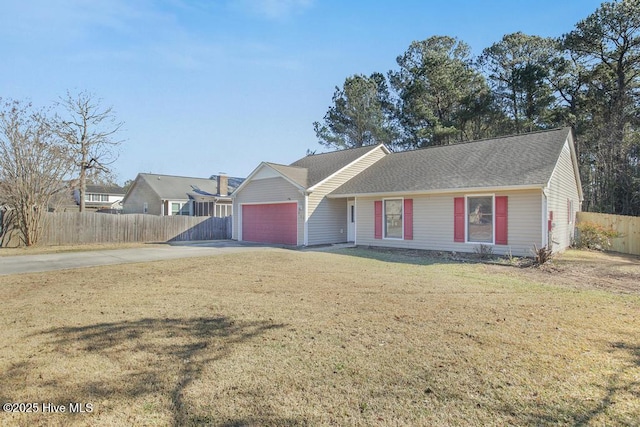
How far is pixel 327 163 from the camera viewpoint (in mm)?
19672

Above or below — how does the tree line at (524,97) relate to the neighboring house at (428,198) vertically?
above

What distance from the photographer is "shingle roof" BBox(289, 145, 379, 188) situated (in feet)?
58.3

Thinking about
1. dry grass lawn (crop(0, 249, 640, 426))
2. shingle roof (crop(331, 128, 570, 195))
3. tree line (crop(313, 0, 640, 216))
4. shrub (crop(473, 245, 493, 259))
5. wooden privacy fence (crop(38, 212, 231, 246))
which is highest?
tree line (crop(313, 0, 640, 216))

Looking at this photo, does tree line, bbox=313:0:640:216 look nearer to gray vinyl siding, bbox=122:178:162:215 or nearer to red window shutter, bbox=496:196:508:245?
red window shutter, bbox=496:196:508:245

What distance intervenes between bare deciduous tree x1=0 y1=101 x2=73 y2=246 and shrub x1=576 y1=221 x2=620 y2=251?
24522mm

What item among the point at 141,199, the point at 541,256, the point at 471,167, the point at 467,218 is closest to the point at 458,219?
the point at 467,218

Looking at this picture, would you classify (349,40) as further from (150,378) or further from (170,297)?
(150,378)

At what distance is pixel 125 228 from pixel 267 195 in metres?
8.17

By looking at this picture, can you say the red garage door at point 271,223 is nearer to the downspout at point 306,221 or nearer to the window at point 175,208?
the downspout at point 306,221

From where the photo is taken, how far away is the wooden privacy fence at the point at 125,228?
56.9 feet

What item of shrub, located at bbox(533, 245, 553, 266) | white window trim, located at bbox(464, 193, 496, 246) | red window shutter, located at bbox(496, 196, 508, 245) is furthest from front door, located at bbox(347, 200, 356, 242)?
shrub, located at bbox(533, 245, 553, 266)

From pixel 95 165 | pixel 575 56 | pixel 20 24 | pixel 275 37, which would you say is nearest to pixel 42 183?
pixel 95 165

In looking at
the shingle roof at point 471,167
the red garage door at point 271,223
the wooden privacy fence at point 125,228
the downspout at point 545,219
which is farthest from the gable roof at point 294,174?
the downspout at point 545,219

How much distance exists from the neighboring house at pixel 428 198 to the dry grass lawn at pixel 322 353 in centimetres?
484
